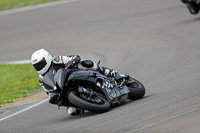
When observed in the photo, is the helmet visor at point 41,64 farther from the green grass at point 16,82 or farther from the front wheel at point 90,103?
the green grass at point 16,82

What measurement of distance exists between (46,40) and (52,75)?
10194mm

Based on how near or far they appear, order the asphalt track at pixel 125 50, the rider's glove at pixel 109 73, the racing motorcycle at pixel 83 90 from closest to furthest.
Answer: the asphalt track at pixel 125 50 → the racing motorcycle at pixel 83 90 → the rider's glove at pixel 109 73

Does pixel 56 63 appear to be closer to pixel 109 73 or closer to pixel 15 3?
pixel 109 73

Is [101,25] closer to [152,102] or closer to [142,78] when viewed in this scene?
[142,78]

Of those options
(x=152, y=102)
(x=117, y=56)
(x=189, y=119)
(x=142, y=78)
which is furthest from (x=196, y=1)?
(x=189, y=119)

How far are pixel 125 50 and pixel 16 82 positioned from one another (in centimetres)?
364

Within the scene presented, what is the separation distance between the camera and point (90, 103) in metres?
6.73

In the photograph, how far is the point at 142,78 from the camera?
397 inches

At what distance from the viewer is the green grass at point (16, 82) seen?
10.9 m

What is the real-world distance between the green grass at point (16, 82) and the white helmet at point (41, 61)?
11.1 ft

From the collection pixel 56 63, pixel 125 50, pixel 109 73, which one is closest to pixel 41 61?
pixel 56 63

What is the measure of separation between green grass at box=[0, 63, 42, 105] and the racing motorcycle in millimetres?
3790

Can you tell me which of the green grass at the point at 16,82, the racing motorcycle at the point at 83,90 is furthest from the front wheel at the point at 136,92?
the green grass at the point at 16,82

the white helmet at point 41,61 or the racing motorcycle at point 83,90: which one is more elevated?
the white helmet at point 41,61
